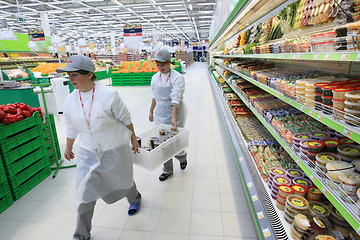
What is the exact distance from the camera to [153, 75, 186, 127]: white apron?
2.76 metres

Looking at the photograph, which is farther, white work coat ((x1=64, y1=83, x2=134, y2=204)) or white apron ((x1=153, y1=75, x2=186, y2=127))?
white apron ((x1=153, y1=75, x2=186, y2=127))

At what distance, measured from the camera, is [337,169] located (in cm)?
120

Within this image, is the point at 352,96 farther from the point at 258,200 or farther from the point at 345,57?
the point at 258,200

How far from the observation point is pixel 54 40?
9.30 metres

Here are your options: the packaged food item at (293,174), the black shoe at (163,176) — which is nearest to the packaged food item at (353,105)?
the packaged food item at (293,174)

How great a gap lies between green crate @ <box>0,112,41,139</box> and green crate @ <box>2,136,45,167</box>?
0.67ft

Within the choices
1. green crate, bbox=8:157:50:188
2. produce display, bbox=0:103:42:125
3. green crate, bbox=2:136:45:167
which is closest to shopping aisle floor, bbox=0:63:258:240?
green crate, bbox=8:157:50:188

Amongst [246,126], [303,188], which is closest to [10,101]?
[246,126]

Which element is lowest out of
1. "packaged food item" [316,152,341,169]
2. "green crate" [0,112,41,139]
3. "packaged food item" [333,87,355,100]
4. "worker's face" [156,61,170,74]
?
"green crate" [0,112,41,139]

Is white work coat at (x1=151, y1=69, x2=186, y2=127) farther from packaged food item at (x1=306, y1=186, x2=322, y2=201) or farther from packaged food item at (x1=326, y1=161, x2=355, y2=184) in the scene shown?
packaged food item at (x1=326, y1=161, x2=355, y2=184)

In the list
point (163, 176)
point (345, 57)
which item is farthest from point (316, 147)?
point (163, 176)

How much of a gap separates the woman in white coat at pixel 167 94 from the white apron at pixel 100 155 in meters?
0.84

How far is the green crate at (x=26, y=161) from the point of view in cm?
259

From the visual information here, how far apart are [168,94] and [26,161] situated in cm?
202
